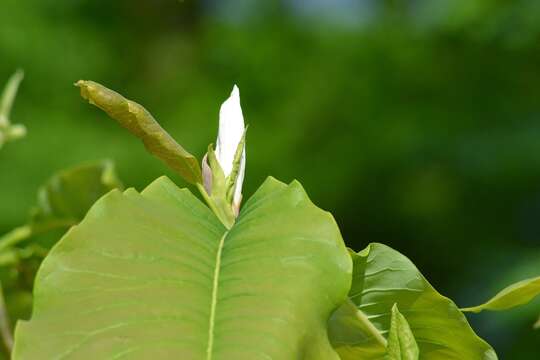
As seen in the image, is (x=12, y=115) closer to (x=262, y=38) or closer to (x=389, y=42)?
(x=262, y=38)

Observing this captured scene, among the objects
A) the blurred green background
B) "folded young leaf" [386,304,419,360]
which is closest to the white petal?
"folded young leaf" [386,304,419,360]

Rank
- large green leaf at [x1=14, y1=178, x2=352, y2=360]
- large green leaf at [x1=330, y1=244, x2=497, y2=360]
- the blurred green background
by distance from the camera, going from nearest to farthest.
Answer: large green leaf at [x1=14, y1=178, x2=352, y2=360] < large green leaf at [x1=330, y1=244, x2=497, y2=360] < the blurred green background

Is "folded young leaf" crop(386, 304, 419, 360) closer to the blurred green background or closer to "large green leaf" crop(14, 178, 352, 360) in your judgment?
"large green leaf" crop(14, 178, 352, 360)

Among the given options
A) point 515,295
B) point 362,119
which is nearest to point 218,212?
point 515,295

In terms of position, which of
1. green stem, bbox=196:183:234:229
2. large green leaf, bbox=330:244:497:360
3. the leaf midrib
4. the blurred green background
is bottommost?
the blurred green background

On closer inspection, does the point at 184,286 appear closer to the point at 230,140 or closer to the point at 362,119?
the point at 230,140

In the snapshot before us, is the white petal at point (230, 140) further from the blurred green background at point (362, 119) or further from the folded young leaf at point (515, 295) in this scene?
the blurred green background at point (362, 119)

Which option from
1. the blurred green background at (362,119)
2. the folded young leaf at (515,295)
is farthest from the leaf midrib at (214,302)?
the blurred green background at (362,119)

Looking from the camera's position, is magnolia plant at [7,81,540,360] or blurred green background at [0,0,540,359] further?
blurred green background at [0,0,540,359]
